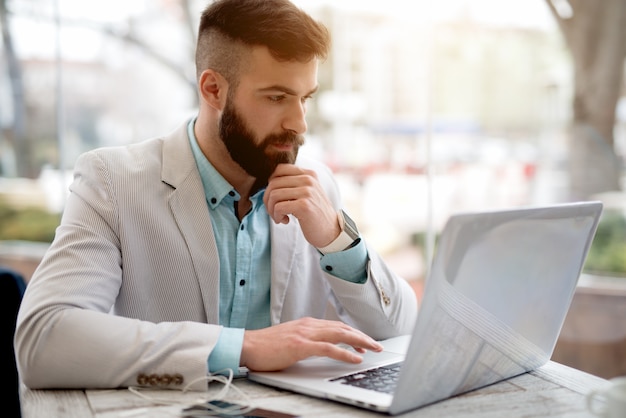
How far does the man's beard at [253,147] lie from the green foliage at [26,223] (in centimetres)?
393

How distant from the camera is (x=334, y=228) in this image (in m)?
1.58

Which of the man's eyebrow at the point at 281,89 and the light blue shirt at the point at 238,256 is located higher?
the man's eyebrow at the point at 281,89

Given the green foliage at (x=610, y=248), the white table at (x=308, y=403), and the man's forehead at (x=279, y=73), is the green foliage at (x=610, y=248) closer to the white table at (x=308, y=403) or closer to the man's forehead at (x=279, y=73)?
the man's forehead at (x=279, y=73)

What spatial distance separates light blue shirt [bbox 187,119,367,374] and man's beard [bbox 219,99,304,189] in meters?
0.07

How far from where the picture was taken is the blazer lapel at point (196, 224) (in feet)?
5.17

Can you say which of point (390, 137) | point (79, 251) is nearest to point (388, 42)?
point (390, 137)

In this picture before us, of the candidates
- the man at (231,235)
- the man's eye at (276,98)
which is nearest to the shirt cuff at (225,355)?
the man at (231,235)

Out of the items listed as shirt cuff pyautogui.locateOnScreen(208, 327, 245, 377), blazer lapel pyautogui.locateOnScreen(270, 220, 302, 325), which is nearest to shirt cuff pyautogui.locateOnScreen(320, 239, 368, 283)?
blazer lapel pyautogui.locateOnScreen(270, 220, 302, 325)

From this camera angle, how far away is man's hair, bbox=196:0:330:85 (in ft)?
5.32

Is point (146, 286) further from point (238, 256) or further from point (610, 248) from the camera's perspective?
point (610, 248)

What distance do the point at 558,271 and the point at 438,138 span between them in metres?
3.93

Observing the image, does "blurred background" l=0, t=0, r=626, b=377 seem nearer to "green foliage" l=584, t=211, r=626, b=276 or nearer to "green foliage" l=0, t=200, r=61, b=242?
"green foliage" l=0, t=200, r=61, b=242

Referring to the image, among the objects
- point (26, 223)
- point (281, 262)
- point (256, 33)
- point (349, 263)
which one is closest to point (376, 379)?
point (349, 263)

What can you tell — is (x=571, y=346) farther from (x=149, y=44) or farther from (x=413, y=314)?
(x=149, y=44)
